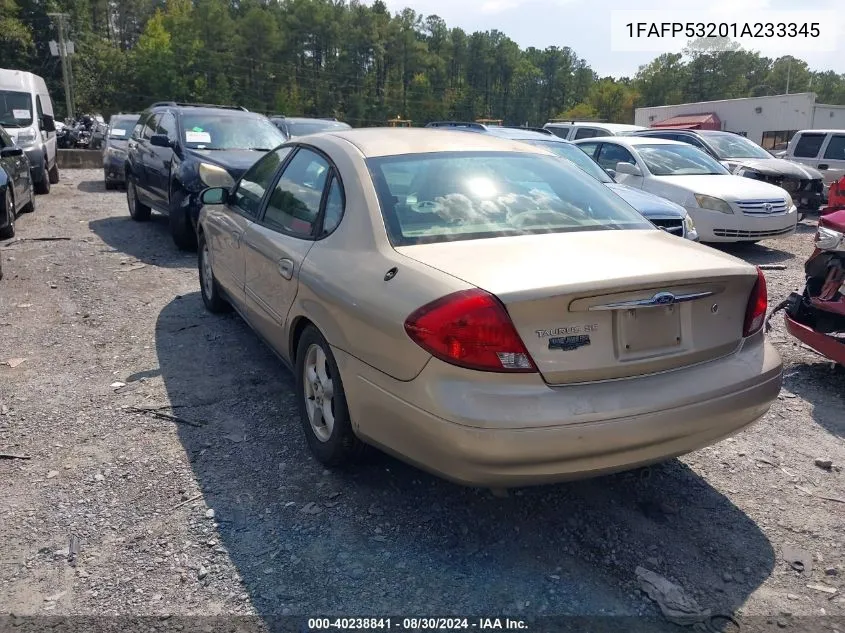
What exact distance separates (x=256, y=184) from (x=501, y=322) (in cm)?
283

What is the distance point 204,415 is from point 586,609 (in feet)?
8.29

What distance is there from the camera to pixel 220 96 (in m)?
80.7

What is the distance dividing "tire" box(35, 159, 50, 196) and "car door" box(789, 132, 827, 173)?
→ 616 inches

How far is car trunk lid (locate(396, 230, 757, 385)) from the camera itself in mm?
2553

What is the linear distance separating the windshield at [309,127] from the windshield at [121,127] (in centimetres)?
343

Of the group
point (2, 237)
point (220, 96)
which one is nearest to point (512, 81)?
point (220, 96)

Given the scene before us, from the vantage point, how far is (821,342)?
448 cm

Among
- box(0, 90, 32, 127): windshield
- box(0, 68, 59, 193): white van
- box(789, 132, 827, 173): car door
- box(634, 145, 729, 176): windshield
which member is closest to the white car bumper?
box(634, 145, 729, 176): windshield

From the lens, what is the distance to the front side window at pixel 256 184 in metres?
4.55

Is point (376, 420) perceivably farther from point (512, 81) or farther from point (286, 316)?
point (512, 81)

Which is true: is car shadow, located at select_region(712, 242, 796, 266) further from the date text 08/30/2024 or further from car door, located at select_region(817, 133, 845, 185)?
the date text 08/30/2024

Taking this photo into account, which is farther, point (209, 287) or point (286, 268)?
point (209, 287)

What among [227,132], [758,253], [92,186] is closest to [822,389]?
[758,253]

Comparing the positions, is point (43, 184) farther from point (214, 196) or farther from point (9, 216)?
point (214, 196)
